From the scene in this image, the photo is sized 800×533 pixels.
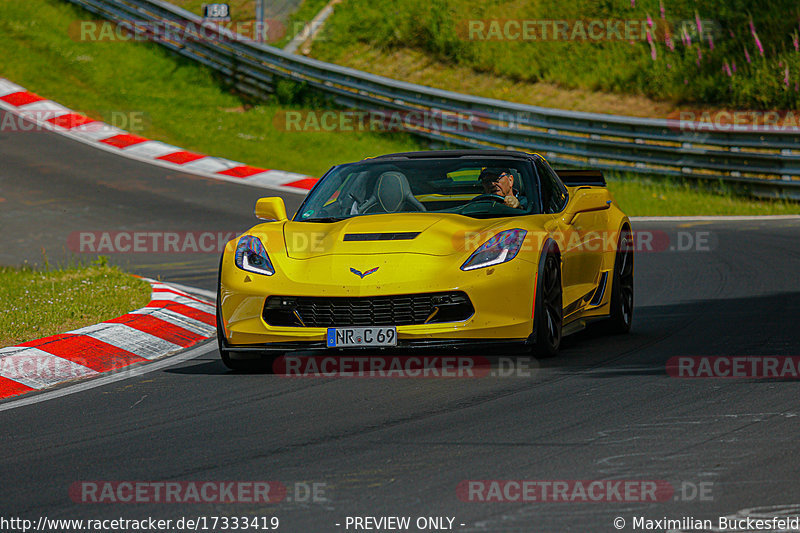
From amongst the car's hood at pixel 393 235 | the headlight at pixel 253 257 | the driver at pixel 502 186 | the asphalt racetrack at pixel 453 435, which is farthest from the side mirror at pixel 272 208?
the driver at pixel 502 186

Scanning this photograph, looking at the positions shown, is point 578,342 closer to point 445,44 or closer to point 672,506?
point 672,506

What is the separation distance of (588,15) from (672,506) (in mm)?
25346

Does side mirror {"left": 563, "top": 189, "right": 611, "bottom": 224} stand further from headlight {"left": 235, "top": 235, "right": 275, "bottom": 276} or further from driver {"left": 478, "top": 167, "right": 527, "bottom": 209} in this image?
headlight {"left": 235, "top": 235, "right": 275, "bottom": 276}

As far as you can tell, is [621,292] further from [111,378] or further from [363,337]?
[111,378]

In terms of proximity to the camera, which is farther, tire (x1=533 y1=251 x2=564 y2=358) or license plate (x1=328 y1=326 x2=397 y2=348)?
tire (x1=533 y1=251 x2=564 y2=358)

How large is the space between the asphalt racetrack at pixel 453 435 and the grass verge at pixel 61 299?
4.01 feet

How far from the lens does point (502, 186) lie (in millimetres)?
8820

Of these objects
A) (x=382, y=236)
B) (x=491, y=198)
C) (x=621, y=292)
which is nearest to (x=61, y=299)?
(x=382, y=236)

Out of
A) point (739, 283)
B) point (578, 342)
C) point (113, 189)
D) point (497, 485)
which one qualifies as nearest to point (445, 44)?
point (113, 189)

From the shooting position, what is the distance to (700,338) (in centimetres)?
884

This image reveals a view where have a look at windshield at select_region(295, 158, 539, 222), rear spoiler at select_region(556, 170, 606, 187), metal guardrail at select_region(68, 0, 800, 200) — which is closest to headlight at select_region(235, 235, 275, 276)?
windshield at select_region(295, 158, 539, 222)

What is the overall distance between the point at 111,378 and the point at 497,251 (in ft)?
8.27

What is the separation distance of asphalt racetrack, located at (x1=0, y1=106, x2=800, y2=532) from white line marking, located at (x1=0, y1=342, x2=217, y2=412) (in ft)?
0.26

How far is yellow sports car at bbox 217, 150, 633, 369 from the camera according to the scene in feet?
24.6
